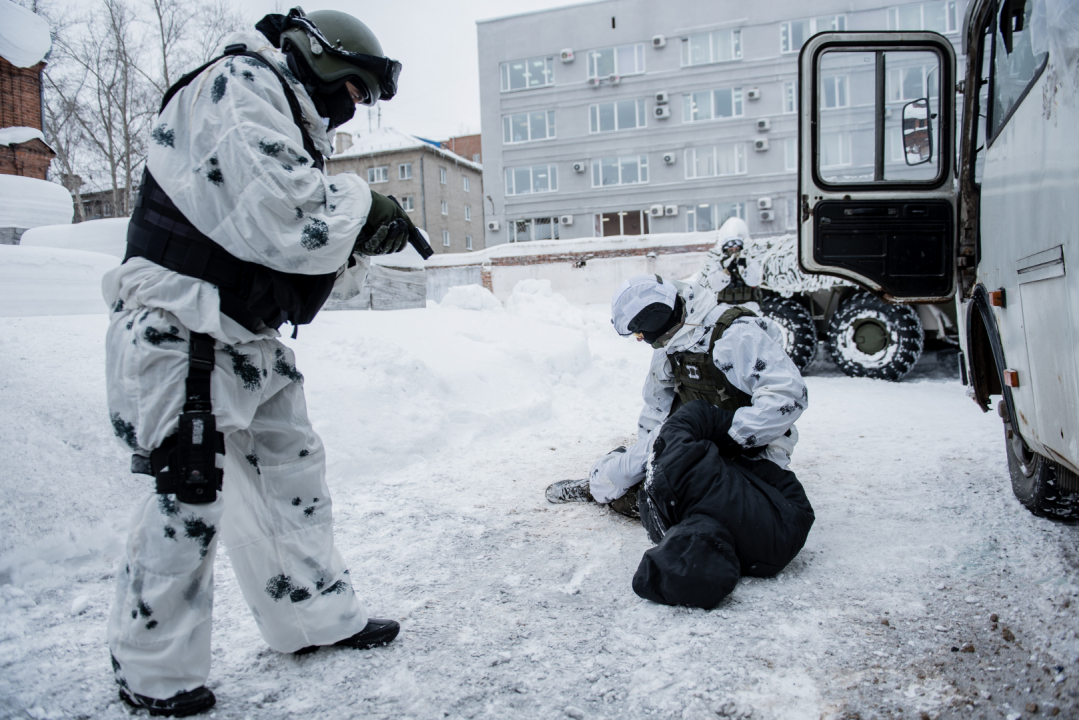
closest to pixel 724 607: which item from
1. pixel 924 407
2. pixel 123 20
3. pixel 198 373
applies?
pixel 198 373

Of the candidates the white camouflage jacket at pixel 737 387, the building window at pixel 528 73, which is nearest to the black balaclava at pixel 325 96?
the white camouflage jacket at pixel 737 387

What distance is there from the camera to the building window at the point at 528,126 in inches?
1001

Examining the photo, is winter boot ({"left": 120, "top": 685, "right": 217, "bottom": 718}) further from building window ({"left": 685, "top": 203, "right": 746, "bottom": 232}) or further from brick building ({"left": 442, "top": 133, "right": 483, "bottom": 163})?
brick building ({"left": 442, "top": 133, "right": 483, "bottom": 163})

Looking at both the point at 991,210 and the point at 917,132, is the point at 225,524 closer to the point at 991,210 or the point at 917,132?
the point at 991,210

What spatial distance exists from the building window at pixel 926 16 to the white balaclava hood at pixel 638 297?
2402 centimetres

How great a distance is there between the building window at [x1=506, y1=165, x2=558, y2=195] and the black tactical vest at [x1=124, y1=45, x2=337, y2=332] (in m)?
24.4

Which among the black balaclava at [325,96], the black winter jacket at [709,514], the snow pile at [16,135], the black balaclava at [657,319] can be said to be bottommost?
the black winter jacket at [709,514]

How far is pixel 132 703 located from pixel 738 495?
1858 mm

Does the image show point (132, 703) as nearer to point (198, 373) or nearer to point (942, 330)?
point (198, 373)

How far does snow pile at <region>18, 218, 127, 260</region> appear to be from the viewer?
644 cm

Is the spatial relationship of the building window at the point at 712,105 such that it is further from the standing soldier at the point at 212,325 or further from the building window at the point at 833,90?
the standing soldier at the point at 212,325

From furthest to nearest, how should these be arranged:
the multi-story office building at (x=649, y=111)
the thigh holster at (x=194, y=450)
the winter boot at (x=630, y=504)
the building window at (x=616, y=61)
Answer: the building window at (x=616, y=61) < the multi-story office building at (x=649, y=111) < the winter boot at (x=630, y=504) < the thigh holster at (x=194, y=450)

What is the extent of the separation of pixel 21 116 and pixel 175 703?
49.0 feet

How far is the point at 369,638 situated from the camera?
1949 mm
